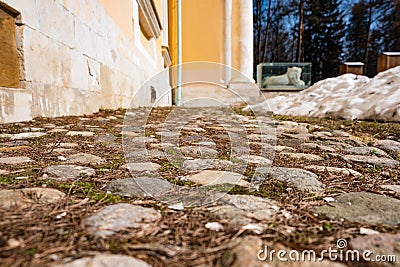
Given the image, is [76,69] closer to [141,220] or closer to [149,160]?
[149,160]

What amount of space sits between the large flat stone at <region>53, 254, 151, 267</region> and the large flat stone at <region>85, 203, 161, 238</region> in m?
0.10

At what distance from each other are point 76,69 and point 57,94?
48 cm

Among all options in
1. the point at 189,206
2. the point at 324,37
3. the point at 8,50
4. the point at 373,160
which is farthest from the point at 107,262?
the point at 324,37

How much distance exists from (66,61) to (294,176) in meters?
2.45

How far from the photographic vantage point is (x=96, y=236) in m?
0.69

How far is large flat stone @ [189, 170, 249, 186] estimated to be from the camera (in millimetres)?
1157

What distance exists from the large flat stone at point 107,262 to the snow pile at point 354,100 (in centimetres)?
360

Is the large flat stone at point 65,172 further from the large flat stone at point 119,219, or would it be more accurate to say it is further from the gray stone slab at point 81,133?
the gray stone slab at point 81,133

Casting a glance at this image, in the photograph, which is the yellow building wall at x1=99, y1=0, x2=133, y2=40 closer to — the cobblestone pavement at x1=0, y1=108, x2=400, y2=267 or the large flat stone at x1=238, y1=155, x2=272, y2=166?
the cobblestone pavement at x1=0, y1=108, x2=400, y2=267

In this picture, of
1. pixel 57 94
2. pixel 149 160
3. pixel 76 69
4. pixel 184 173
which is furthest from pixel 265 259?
pixel 76 69

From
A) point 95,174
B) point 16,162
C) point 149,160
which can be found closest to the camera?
point 95,174

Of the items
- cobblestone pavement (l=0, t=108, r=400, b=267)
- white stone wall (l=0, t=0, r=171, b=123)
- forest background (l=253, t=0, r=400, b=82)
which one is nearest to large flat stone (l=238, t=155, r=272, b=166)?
cobblestone pavement (l=0, t=108, r=400, b=267)

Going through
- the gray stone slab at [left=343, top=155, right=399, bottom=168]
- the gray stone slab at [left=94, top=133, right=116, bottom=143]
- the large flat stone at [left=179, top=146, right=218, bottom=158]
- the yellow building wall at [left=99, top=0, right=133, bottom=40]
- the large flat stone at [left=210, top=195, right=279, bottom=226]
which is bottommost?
the large flat stone at [left=210, top=195, right=279, bottom=226]

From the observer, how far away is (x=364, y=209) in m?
0.91
